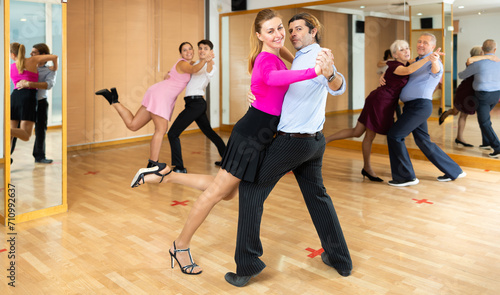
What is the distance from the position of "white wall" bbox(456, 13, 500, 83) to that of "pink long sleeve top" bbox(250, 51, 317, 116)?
13.2 ft

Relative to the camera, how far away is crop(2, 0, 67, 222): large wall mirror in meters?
3.45

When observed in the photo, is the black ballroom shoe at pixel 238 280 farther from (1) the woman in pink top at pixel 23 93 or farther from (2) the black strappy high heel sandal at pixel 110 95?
(2) the black strappy high heel sandal at pixel 110 95

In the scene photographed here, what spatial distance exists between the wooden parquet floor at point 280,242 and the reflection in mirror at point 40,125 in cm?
22

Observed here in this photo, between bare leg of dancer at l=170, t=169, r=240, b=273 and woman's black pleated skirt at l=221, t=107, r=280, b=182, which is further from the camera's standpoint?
bare leg of dancer at l=170, t=169, r=240, b=273

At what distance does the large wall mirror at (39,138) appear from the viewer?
136 inches

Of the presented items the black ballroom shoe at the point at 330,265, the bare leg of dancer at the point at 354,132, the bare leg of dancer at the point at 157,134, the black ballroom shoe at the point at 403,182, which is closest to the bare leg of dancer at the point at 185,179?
the black ballroom shoe at the point at 330,265

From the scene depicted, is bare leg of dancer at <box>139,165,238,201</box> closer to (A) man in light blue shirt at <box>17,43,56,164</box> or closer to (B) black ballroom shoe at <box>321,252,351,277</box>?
(B) black ballroom shoe at <box>321,252,351,277</box>

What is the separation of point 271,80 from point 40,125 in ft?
7.58

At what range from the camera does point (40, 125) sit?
3777mm

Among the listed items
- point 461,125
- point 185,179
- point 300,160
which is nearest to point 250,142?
point 300,160

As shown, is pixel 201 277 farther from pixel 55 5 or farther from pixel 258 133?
pixel 55 5

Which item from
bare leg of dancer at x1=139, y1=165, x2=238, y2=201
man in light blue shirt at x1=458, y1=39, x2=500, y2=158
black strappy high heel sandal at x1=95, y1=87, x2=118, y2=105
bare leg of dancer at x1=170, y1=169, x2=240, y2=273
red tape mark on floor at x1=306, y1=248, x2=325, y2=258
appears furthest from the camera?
man in light blue shirt at x1=458, y1=39, x2=500, y2=158

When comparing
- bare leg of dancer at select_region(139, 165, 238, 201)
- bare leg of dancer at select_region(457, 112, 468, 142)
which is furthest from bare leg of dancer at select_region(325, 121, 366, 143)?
bare leg of dancer at select_region(139, 165, 238, 201)

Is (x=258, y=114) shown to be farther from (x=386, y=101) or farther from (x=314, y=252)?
(x=386, y=101)
